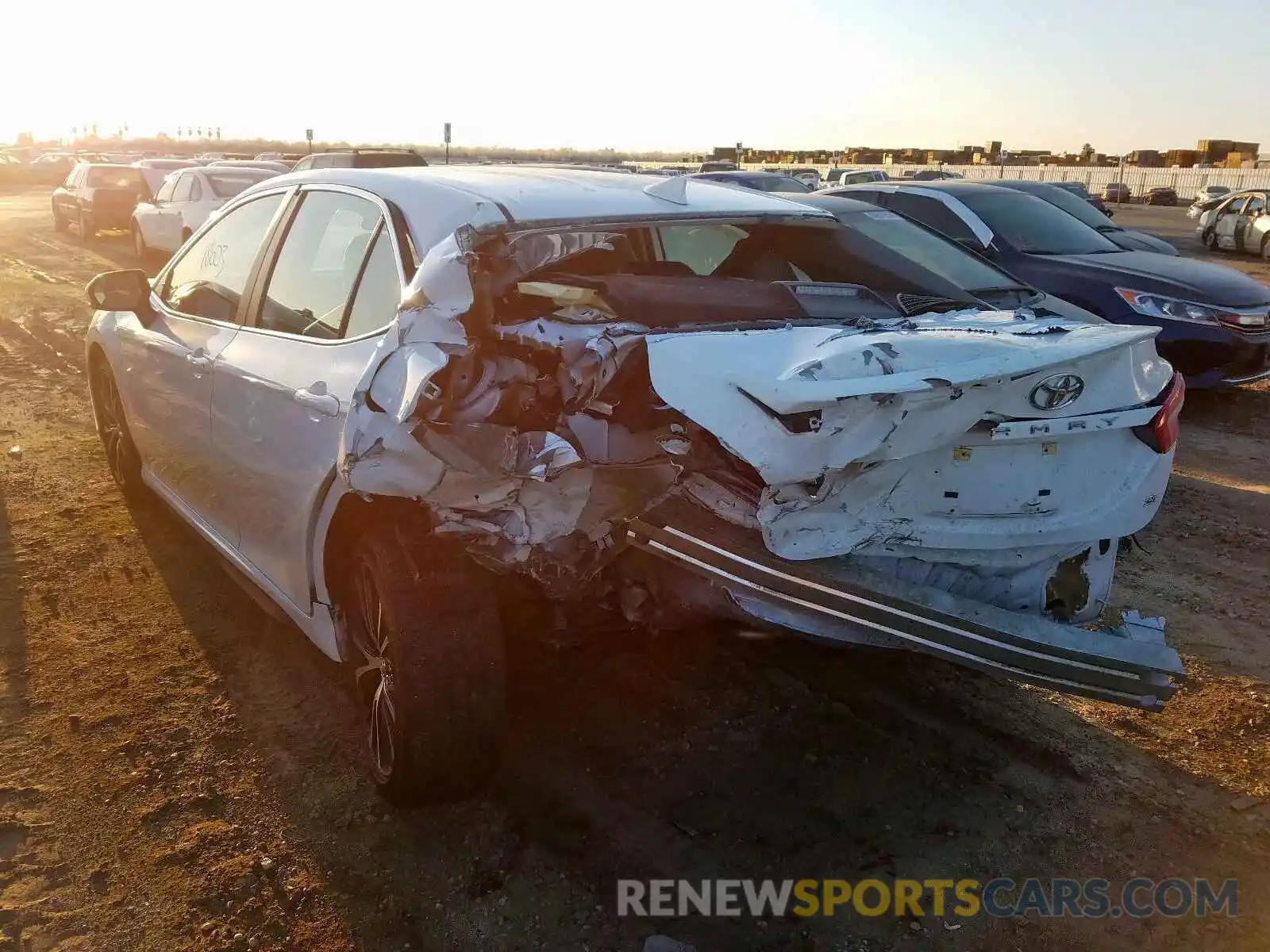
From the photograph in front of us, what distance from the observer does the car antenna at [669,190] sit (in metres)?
3.48

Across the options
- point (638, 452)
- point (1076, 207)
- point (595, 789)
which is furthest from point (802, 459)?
point (1076, 207)

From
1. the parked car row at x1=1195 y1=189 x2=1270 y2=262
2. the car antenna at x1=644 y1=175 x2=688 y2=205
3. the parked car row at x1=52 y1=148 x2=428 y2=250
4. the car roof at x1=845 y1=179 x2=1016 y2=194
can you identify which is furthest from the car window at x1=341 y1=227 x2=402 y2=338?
the parked car row at x1=1195 y1=189 x2=1270 y2=262

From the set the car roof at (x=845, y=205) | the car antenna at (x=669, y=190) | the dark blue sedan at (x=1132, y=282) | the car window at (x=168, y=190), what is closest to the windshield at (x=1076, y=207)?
the dark blue sedan at (x=1132, y=282)

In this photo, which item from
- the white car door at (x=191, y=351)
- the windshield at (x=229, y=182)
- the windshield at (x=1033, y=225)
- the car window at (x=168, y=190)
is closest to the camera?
the white car door at (x=191, y=351)

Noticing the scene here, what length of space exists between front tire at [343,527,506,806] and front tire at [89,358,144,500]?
2.90 metres

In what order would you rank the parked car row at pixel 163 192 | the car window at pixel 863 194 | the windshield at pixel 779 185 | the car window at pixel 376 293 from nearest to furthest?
the car window at pixel 376 293, the car window at pixel 863 194, the parked car row at pixel 163 192, the windshield at pixel 779 185

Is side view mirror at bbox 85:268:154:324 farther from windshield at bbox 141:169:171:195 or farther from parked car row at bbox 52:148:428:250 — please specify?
windshield at bbox 141:169:171:195

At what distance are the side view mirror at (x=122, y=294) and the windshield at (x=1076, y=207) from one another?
7.51 m

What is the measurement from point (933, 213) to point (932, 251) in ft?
9.15

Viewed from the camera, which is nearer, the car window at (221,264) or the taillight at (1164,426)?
the taillight at (1164,426)

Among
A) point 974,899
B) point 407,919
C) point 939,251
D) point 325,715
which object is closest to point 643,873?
point 407,919

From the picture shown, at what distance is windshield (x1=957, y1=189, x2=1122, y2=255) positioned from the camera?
795 centimetres

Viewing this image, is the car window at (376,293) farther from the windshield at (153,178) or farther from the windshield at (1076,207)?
the windshield at (153,178)

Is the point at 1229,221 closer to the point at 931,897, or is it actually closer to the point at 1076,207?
the point at 1076,207
